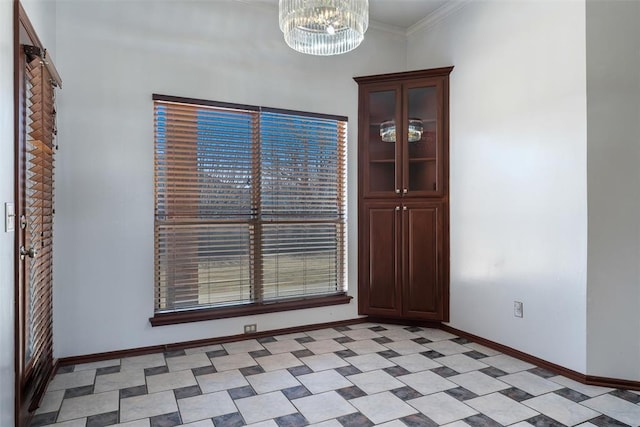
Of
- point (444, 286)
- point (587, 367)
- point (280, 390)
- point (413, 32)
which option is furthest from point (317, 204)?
point (587, 367)

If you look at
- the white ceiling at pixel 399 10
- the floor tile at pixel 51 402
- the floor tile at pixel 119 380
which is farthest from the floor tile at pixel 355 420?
the white ceiling at pixel 399 10

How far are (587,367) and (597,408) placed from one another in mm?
340

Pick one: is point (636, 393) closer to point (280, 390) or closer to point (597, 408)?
point (597, 408)

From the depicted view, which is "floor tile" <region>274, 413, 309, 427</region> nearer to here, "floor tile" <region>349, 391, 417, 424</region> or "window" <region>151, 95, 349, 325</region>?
"floor tile" <region>349, 391, 417, 424</region>

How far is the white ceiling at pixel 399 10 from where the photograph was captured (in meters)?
3.46

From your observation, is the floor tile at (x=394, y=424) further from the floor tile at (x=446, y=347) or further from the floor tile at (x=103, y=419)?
the floor tile at (x=103, y=419)

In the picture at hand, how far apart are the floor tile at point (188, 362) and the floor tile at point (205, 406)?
0.48 m

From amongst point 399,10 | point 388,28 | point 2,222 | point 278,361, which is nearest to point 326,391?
point 278,361

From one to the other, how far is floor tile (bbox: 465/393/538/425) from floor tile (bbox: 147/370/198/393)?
5.65ft

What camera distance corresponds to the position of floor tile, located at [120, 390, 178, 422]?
6.90 feet

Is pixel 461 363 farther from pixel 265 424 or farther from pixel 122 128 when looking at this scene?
pixel 122 128

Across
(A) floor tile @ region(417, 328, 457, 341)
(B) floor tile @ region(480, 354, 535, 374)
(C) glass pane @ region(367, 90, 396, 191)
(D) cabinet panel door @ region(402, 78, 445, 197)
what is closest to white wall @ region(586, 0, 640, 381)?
(B) floor tile @ region(480, 354, 535, 374)

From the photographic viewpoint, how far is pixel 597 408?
2166 millimetres

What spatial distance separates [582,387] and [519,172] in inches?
58.1
